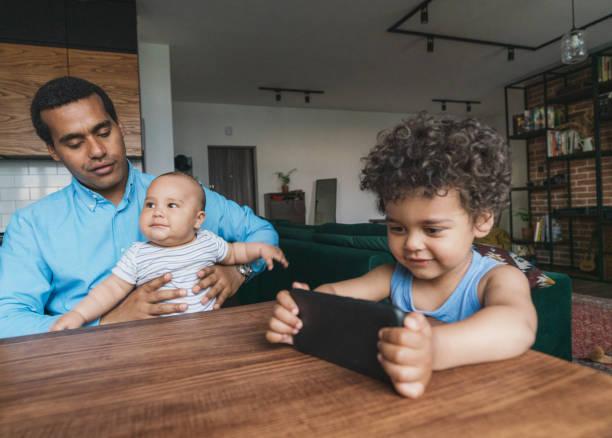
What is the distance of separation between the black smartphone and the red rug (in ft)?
8.12

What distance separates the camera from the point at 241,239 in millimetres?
1656

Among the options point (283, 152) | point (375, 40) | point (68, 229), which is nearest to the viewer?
point (68, 229)

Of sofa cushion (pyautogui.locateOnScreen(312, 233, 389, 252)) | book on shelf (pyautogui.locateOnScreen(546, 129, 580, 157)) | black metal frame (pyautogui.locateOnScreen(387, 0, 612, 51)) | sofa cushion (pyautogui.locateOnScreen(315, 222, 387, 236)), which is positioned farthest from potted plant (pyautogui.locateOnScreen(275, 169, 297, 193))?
sofa cushion (pyautogui.locateOnScreen(312, 233, 389, 252))

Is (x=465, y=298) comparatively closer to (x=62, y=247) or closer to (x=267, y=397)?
(x=267, y=397)

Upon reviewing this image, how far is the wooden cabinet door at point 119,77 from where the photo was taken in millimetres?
3328

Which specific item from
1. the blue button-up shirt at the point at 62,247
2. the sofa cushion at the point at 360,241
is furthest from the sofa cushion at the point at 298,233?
the blue button-up shirt at the point at 62,247

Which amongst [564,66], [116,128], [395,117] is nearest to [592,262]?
[564,66]

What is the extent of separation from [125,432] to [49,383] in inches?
7.8

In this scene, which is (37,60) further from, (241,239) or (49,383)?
(49,383)

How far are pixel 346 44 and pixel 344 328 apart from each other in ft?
16.8

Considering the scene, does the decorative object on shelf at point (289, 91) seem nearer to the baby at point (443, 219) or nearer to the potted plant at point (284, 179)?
the potted plant at point (284, 179)

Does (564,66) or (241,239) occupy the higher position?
(564,66)

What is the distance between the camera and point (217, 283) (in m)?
1.20

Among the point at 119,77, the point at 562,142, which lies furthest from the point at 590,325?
the point at 119,77
